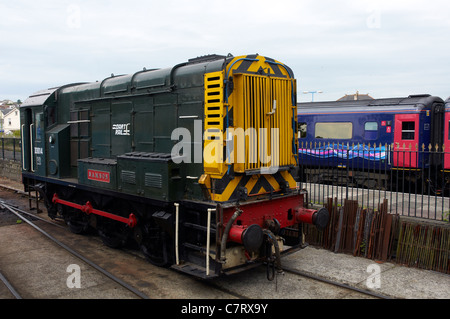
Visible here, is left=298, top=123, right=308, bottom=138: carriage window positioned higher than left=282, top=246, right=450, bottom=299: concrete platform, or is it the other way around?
left=298, top=123, right=308, bottom=138: carriage window

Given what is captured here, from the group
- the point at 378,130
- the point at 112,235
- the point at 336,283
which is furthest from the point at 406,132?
the point at 112,235

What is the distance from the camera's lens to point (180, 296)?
5688mm

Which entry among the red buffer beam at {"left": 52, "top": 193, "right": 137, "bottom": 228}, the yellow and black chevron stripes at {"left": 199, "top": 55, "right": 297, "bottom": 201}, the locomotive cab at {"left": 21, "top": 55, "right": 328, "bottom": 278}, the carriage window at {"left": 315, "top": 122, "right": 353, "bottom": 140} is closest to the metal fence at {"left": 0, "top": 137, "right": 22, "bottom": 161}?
the red buffer beam at {"left": 52, "top": 193, "right": 137, "bottom": 228}

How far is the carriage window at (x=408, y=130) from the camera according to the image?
13.2 m

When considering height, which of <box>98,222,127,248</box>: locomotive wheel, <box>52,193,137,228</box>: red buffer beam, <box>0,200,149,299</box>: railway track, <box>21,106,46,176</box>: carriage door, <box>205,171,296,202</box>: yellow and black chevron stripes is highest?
<box>21,106,46,176</box>: carriage door

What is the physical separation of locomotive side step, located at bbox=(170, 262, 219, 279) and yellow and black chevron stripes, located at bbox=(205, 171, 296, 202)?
42.4 inches

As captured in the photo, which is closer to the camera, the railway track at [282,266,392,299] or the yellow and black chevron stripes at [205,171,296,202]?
the railway track at [282,266,392,299]

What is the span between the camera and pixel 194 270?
19.0ft

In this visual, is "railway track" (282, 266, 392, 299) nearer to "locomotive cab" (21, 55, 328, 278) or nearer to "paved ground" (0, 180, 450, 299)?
"paved ground" (0, 180, 450, 299)

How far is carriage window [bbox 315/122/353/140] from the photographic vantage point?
578 inches

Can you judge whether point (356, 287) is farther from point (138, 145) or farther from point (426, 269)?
point (138, 145)

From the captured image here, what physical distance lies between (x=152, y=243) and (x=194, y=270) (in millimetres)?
1514

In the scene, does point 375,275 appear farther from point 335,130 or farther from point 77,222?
point 335,130
